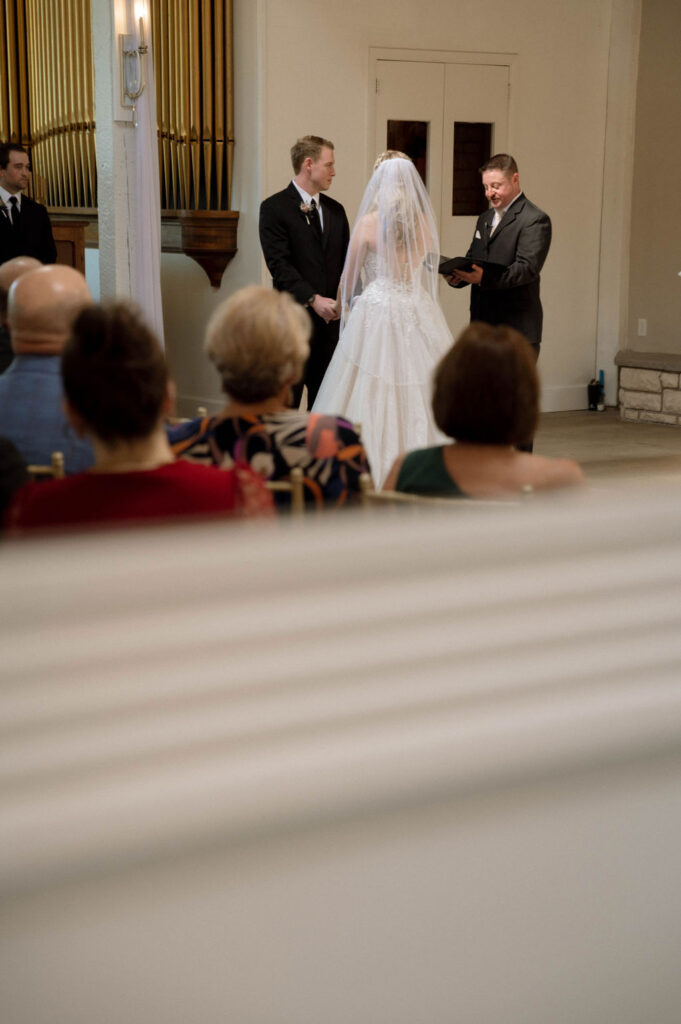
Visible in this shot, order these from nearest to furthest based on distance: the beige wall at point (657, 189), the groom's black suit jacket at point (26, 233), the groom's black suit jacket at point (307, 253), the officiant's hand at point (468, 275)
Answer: the officiant's hand at point (468, 275)
the groom's black suit jacket at point (307, 253)
the groom's black suit jacket at point (26, 233)
the beige wall at point (657, 189)

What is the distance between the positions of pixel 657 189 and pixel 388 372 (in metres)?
5.04

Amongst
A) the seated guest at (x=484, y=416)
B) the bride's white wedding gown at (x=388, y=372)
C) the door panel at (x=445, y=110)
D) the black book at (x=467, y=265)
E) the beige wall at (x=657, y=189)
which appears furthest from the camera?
the beige wall at (x=657, y=189)

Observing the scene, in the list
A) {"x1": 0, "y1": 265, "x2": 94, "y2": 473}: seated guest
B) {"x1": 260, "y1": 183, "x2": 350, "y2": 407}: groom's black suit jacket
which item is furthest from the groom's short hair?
{"x1": 0, "y1": 265, "x2": 94, "y2": 473}: seated guest

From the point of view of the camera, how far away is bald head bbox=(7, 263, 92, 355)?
297 centimetres

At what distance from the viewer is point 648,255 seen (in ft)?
33.1

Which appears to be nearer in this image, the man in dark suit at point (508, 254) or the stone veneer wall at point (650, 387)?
the man in dark suit at point (508, 254)

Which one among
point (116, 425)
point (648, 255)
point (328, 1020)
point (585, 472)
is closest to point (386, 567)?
point (585, 472)

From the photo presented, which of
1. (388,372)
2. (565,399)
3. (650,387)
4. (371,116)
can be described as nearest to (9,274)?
(388,372)

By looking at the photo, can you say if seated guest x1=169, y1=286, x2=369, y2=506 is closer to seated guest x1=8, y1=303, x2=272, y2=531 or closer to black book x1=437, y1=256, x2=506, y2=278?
seated guest x1=8, y1=303, x2=272, y2=531

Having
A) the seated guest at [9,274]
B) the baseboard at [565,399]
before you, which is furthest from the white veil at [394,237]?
the baseboard at [565,399]

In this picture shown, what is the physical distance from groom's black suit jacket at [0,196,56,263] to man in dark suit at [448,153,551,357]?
8.45 feet

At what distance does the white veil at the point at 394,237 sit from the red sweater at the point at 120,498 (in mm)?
4248

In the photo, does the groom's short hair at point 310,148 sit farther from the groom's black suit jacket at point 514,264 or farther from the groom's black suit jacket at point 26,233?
the groom's black suit jacket at point 26,233

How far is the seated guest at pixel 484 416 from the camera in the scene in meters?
2.32
